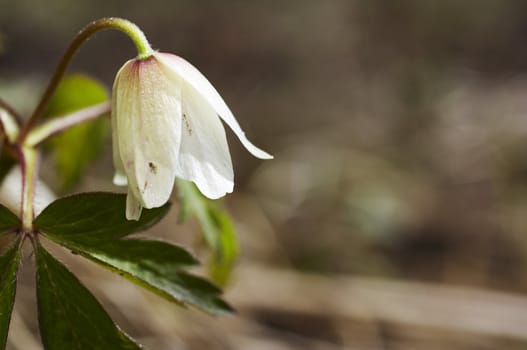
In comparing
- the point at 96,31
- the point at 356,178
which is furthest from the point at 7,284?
the point at 356,178

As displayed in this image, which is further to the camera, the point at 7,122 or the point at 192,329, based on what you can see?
the point at 192,329

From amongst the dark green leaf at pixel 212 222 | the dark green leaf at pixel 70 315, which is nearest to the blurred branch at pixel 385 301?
the dark green leaf at pixel 212 222

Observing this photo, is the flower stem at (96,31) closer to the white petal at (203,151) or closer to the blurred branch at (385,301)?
the white petal at (203,151)

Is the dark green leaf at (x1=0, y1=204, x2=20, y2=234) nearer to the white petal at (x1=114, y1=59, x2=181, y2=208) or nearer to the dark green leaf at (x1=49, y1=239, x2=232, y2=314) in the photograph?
the dark green leaf at (x1=49, y1=239, x2=232, y2=314)

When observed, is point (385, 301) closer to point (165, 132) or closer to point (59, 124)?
point (59, 124)

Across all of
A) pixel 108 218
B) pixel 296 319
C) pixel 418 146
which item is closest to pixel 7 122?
pixel 108 218

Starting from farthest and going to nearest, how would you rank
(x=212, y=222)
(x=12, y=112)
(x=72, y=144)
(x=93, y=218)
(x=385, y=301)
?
(x=385, y=301), (x=72, y=144), (x=212, y=222), (x=12, y=112), (x=93, y=218)

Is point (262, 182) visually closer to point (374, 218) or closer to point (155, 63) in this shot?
point (374, 218)
